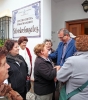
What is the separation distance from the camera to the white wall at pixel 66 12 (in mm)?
4395

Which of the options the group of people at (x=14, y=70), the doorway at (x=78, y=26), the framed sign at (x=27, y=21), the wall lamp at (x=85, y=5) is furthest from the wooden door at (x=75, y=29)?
the group of people at (x=14, y=70)

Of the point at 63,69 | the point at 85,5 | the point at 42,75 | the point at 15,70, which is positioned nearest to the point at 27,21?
the point at 85,5

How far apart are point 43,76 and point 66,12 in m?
3.23

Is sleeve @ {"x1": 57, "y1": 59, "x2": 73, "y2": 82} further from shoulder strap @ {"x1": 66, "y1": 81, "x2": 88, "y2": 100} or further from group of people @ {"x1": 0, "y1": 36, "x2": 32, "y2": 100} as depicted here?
group of people @ {"x1": 0, "y1": 36, "x2": 32, "y2": 100}

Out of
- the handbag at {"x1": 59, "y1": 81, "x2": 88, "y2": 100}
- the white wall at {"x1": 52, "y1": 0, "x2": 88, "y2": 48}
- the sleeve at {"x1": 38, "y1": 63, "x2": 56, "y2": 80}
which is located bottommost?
the handbag at {"x1": 59, "y1": 81, "x2": 88, "y2": 100}

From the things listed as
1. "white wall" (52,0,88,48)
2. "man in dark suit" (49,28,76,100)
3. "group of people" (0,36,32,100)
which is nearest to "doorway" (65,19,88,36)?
"white wall" (52,0,88,48)

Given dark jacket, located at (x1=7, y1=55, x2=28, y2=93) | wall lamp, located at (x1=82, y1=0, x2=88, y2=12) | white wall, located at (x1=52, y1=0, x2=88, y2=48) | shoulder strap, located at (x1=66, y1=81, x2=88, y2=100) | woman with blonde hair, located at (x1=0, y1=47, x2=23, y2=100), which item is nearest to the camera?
woman with blonde hair, located at (x1=0, y1=47, x2=23, y2=100)

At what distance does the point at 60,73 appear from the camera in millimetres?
1595

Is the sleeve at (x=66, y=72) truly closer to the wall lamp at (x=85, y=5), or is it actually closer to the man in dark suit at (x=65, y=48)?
the man in dark suit at (x=65, y=48)

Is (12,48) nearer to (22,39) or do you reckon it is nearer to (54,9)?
(22,39)

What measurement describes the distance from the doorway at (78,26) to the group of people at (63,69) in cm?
194

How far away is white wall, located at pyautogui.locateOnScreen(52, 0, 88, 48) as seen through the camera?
4395mm

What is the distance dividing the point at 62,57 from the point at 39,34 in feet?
4.43

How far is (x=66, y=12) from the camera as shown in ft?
15.5
